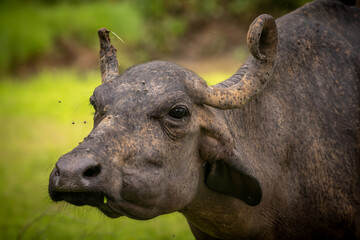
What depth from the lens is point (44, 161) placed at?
10312 mm

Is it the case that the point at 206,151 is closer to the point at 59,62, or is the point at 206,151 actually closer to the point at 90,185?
the point at 90,185

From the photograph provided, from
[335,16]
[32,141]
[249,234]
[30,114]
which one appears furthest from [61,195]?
[30,114]

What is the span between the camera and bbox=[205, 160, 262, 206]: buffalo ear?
154 inches

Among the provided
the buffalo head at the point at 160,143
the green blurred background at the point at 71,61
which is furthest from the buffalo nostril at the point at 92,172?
the green blurred background at the point at 71,61

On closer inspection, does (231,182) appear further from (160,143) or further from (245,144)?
(160,143)

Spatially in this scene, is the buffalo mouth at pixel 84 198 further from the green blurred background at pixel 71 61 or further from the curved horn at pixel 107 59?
the green blurred background at pixel 71 61

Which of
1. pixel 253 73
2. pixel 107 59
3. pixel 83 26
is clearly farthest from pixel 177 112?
pixel 83 26

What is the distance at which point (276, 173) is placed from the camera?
417cm

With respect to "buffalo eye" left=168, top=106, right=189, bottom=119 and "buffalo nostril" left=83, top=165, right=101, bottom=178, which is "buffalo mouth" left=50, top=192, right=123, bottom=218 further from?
"buffalo eye" left=168, top=106, right=189, bottom=119

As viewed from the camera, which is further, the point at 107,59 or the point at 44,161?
the point at 44,161

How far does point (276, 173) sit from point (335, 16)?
177 cm

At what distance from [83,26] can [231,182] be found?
18.1 metres

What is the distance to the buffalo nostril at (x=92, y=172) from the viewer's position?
10.3ft

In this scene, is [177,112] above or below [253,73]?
below
